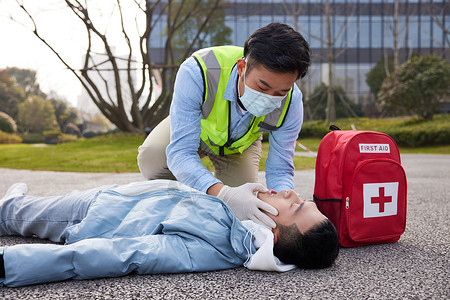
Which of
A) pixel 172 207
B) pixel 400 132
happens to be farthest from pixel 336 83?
pixel 172 207

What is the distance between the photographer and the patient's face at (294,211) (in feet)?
5.79

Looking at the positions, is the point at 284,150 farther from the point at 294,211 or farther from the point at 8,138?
the point at 8,138

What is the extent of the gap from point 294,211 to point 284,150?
2.26ft

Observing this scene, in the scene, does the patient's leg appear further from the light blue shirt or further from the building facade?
the building facade

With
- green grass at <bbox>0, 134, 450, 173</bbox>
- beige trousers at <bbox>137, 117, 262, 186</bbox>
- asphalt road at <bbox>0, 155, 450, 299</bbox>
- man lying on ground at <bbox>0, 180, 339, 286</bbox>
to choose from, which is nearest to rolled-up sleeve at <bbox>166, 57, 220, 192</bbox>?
man lying on ground at <bbox>0, 180, 339, 286</bbox>

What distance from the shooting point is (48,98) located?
25.3 metres

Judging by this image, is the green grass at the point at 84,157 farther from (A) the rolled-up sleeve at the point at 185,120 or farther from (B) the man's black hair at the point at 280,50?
(B) the man's black hair at the point at 280,50

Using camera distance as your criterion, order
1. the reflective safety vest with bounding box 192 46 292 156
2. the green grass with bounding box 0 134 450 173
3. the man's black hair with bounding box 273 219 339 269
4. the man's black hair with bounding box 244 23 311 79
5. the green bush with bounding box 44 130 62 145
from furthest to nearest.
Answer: the green bush with bounding box 44 130 62 145
the green grass with bounding box 0 134 450 173
the reflective safety vest with bounding box 192 46 292 156
the man's black hair with bounding box 244 23 311 79
the man's black hair with bounding box 273 219 339 269

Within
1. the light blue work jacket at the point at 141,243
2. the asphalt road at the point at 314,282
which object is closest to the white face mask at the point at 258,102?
the light blue work jacket at the point at 141,243

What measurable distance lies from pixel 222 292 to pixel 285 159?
3.70ft

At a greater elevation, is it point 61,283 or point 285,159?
point 285,159

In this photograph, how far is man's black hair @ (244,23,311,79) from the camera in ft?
6.02

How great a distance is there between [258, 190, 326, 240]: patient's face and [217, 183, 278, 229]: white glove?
0.13ft

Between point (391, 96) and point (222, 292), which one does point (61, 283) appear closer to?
point (222, 292)
